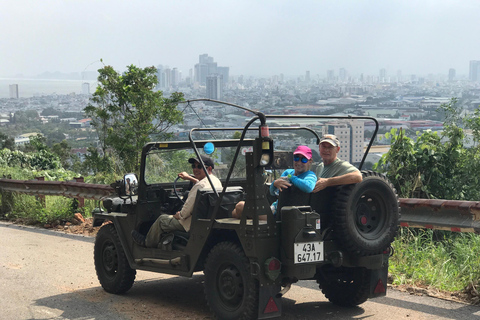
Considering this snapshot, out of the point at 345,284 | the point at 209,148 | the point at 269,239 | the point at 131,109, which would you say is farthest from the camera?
the point at 131,109

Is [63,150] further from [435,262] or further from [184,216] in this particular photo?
[184,216]

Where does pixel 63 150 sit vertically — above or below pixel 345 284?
below

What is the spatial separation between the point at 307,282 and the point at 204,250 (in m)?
2.16

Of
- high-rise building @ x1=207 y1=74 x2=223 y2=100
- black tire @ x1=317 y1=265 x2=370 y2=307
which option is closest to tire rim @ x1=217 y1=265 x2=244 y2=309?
black tire @ x1=317 y1=265 x2=370 y2=307

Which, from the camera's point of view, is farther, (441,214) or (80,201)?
(80,201)

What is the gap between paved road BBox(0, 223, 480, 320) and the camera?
670cm

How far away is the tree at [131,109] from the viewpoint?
812 inches

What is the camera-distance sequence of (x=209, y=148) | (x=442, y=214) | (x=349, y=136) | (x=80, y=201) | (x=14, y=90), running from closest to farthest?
(x=209, y=148) → (x=442, y=214) → (x=349, y=136) → (x=80, y=201) → (x=14, y=90)

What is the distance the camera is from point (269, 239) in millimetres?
5863

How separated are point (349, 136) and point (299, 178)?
204 cm

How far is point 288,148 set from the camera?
7457 millimetres

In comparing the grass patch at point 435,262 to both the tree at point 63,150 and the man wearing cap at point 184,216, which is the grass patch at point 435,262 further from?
the tree at point 63,150

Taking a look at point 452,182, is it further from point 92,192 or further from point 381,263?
point 92,192

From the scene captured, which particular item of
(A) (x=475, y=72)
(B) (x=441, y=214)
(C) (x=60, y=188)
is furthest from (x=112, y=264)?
(A) (x=475, y=72)
